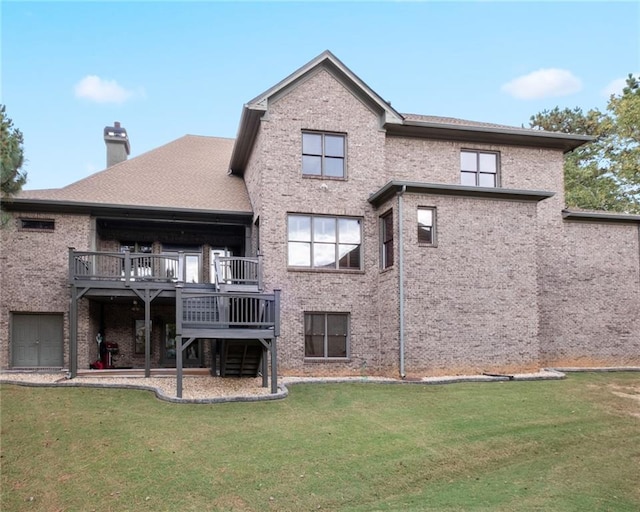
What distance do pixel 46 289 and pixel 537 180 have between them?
16.3m

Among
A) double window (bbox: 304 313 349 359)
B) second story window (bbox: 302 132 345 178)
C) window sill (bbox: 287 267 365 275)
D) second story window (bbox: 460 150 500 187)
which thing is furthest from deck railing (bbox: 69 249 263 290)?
second story window (bbox: 460 150 500 187)

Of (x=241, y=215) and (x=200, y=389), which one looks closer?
(x=200, y=389)

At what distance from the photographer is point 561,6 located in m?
16.0

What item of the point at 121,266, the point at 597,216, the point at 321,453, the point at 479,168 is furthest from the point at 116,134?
the point at 597,216

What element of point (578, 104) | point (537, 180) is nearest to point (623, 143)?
point (578, 104)

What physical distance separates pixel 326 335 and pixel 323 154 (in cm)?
548

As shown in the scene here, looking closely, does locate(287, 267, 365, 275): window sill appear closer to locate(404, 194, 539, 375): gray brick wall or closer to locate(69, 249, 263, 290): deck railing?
locate(69, 249, 263, 290): deck railing

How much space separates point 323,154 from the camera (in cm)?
1611

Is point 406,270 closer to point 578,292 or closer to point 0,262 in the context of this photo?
point 578,292

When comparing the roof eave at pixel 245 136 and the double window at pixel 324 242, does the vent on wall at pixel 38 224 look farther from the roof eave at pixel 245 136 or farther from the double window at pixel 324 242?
the double window at pixel 324 242

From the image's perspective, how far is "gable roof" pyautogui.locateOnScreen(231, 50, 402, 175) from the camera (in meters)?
15.5

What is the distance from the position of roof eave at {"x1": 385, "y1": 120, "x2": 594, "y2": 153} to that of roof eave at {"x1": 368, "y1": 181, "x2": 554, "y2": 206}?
8.65 feet

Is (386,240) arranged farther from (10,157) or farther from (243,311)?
(10,157)

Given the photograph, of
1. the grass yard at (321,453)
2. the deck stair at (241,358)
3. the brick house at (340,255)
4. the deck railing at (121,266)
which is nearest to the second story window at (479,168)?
the brick house at (340,255)
